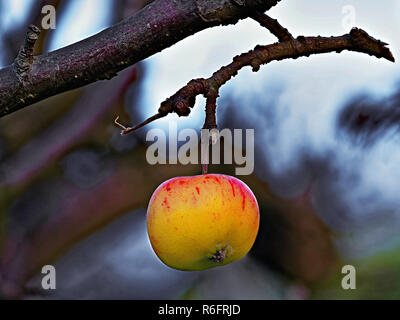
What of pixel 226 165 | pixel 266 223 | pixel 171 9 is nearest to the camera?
pixel 171 9

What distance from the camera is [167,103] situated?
1.04 feet

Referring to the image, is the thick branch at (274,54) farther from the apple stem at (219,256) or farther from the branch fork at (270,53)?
the apple stem at (219,256)

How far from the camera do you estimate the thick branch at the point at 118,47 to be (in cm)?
31

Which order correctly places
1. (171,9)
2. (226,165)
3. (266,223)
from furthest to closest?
(266,223), (226,165), (171,9)

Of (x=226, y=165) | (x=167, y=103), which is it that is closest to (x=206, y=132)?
(x=167, y=103)

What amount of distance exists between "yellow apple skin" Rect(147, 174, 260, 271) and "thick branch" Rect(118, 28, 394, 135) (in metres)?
0.06

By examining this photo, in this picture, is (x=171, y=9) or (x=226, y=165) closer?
(x=171, y=9)

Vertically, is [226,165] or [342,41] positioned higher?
[226,165]

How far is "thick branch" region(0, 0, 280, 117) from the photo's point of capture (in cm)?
31

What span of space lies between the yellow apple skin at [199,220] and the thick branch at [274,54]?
0.06m

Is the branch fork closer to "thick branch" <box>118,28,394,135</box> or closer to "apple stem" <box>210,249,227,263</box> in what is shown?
"thick branch" <box>118,28,394,135</box>

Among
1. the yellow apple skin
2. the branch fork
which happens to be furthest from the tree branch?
the yellow apple skin

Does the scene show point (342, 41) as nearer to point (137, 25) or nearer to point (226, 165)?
point (137, 25)

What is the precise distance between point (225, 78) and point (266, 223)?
0.89 metres
